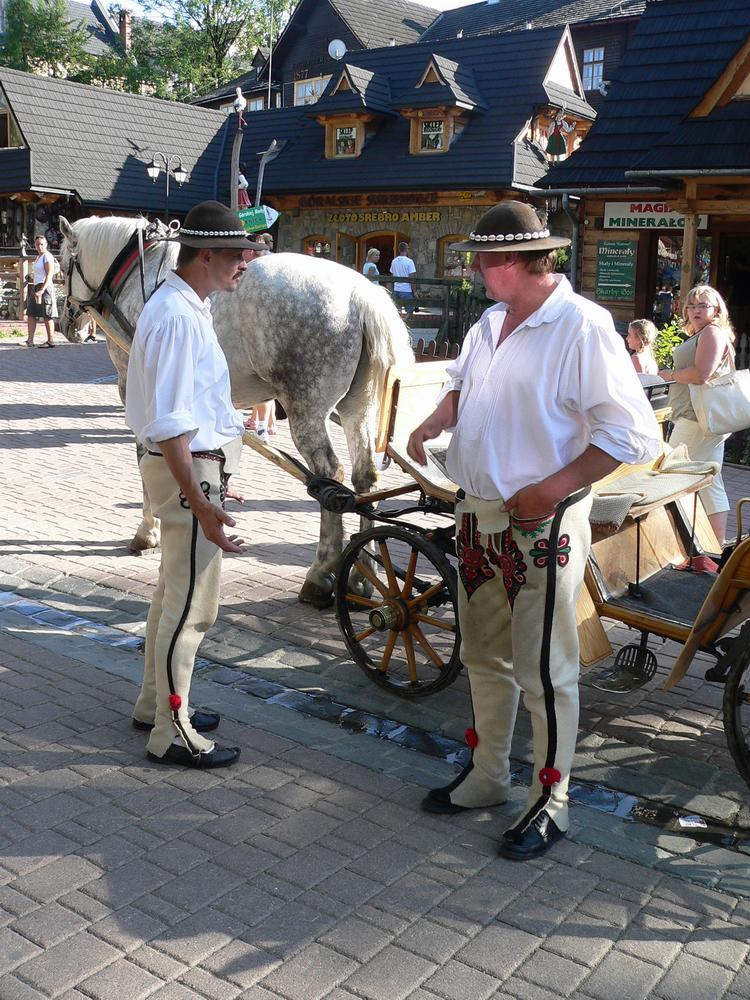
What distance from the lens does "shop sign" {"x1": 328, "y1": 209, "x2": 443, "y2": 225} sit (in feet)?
92.8

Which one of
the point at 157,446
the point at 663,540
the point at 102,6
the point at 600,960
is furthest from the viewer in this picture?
the point at 102,6

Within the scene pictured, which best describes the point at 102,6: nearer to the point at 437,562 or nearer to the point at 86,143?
the point at 86,143

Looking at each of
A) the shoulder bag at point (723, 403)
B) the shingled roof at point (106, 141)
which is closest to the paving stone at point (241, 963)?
the shoulder bag at point (723, 403)

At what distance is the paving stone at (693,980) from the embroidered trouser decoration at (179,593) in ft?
6.29

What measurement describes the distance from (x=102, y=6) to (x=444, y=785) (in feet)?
236

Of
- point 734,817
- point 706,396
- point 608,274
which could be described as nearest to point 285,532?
point 706,396

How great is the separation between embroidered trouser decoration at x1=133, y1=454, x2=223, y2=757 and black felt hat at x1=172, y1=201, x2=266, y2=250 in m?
0.78

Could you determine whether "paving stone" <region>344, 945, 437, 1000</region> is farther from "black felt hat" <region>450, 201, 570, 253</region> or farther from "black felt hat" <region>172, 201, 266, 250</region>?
"black felt hat" <region>172, 201, 266, 250</region>

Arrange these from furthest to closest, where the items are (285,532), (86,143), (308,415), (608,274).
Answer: (86,143), (608,274), (285,532), (308,415)

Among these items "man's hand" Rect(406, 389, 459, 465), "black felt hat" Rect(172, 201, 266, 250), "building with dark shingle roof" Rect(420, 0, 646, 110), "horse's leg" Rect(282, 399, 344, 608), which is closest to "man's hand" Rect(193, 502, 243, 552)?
"man's hand" Rect(406, 389, 459, 465)

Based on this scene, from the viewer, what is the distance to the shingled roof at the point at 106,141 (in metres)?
31.2

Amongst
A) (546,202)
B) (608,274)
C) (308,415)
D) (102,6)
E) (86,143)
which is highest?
(102,6)

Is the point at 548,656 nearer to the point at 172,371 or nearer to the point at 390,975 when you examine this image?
the point at 390,975

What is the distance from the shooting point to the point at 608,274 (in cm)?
1941
